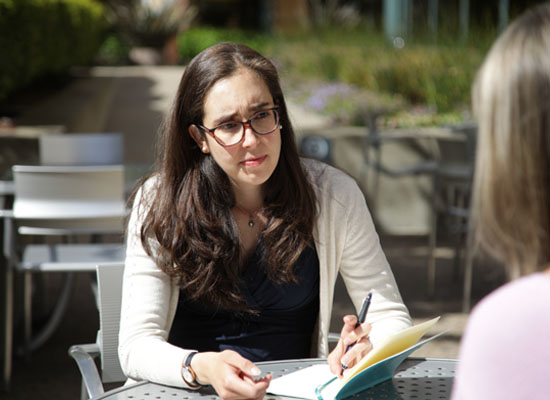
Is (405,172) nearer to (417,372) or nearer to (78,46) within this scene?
(417,372)

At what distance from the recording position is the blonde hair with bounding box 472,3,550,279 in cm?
109

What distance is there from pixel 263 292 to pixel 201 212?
283mm

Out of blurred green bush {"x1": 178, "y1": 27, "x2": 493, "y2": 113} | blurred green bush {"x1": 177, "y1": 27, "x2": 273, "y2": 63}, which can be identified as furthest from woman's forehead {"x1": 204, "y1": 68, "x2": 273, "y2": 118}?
blurred green bush {"x1": 177, "y1": 27, "x2": 273, "y2": 63}

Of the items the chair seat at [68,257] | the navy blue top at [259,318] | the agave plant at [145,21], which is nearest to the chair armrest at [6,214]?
the chair seat at [68,257]

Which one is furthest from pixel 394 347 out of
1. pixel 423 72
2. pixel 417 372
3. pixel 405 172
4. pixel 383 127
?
pixel 423 72

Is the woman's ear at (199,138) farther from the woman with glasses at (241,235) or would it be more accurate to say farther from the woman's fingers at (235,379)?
the woman's fingers at (235,379)

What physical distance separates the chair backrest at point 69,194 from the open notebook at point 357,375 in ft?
7.77

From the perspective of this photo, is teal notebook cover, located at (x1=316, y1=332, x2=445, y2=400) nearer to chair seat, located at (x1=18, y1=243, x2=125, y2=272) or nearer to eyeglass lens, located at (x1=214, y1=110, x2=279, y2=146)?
eyeglass lens, located at (x1=214, y1=110, x2=279, y2=146)

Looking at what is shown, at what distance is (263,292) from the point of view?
231cm

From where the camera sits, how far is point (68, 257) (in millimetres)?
4145

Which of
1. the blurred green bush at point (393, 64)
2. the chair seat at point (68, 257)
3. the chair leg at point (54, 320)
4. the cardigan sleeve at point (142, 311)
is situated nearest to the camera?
the cardigan sleeve at point (142, 311)

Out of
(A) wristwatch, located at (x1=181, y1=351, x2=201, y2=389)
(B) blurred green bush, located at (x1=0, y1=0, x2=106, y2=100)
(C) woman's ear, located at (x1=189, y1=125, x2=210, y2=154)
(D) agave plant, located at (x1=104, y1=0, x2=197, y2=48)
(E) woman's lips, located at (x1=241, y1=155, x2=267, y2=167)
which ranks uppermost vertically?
(D) agave plant, located at (x1=104, y1=0, x2=197, y2=48)

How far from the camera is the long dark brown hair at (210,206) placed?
7.36ft

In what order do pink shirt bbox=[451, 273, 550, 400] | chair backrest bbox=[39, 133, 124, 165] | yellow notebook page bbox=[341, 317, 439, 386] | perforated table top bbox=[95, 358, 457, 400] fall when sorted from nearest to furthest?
pink shirt bbox=[451, 273, 550, 400] < yellow notebook page bbox=[341, 317, 439, 386] < perforated table top bbox=[95, 358, 457, 400] < chair backrest bbox=[39, 133, 124, 165]
